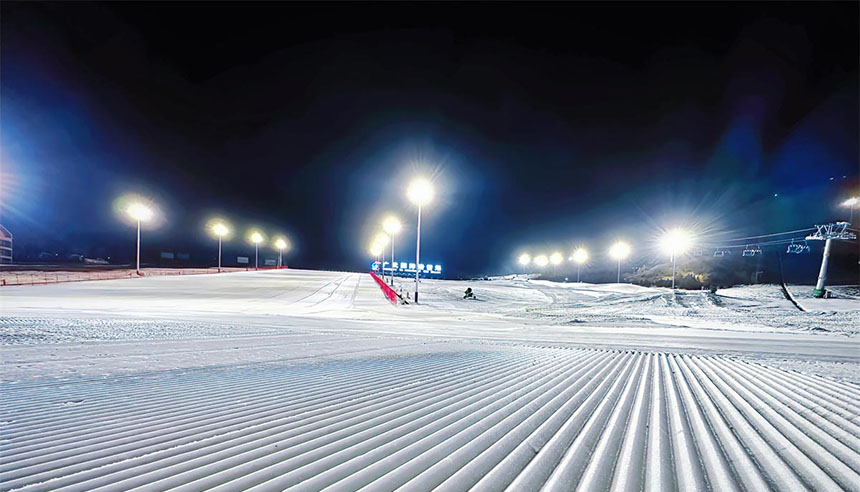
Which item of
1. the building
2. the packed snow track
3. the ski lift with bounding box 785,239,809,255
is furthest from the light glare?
the building

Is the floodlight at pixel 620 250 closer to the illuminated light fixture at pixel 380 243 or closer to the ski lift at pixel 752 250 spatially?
the ski lift at pixel 752 250

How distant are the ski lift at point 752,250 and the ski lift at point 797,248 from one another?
7.69 ft

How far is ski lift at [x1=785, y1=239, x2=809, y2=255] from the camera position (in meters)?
32.3

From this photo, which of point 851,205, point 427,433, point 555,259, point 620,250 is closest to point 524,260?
point 555,259

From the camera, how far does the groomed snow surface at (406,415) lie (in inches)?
89.1

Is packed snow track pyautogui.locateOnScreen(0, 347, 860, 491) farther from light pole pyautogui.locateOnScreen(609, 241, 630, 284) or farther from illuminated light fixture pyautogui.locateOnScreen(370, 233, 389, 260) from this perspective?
light pole pyautogui.locateOnScreen(609, 241, 630, 284)

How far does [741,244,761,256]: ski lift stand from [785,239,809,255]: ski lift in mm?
2345

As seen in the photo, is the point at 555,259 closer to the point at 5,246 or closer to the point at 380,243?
the point at 380,243

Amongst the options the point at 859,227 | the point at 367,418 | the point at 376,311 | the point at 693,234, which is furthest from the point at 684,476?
the point at 693,234

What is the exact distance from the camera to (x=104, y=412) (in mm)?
3422

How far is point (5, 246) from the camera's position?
5028cm

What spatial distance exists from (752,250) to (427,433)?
4810 cm

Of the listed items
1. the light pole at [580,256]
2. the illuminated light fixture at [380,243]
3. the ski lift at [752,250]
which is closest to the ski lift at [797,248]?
the ski lift at [752,250]

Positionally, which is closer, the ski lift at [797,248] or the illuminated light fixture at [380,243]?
the ski lift at [797,248]
